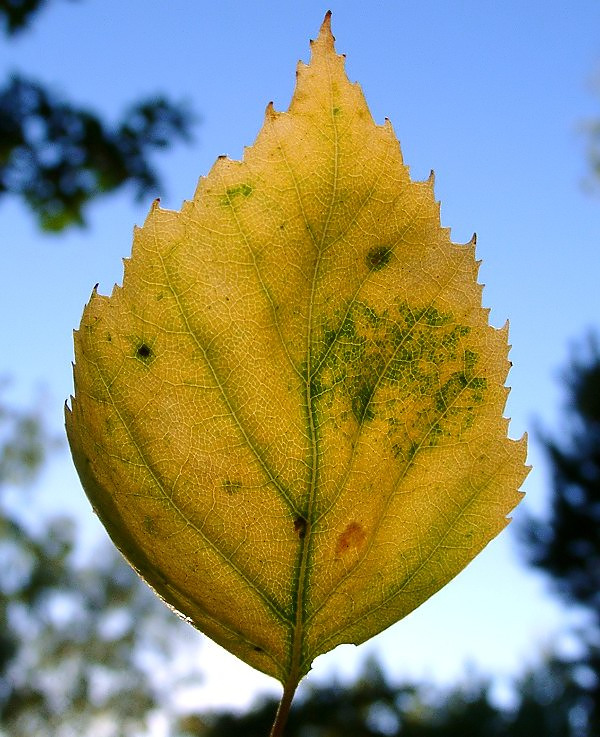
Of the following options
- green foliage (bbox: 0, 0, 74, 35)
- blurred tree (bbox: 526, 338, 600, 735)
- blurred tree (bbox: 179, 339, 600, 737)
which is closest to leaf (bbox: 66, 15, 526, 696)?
green foliage (bbox: 0, 0, 74, 35)

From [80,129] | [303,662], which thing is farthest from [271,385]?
[80,129]

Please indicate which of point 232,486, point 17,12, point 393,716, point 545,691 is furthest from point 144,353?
point 545,691

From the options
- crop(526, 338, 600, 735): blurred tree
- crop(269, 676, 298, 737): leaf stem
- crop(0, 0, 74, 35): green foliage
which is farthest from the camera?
crop(526, 338, 600, 735): blurred tree

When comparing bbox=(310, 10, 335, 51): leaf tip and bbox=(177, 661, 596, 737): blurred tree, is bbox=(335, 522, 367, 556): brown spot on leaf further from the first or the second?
bbox=(177, 661, 596, 737): blurred tree

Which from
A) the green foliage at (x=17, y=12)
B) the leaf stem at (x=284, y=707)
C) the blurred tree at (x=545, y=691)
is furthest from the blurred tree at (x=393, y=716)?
the leaf stem at (x=284, y=707)

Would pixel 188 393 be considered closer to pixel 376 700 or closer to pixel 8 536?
pixel 376 700

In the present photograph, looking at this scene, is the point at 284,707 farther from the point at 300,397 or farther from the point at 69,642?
the point at 69,642

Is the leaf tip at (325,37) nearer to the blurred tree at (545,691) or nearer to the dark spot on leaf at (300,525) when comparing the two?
the dark spot on leaf at (300,525)
